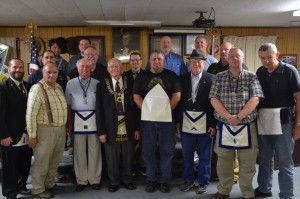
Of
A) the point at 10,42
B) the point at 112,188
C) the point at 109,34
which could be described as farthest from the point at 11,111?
the point at 10,42

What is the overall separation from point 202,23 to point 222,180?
332 centimetres

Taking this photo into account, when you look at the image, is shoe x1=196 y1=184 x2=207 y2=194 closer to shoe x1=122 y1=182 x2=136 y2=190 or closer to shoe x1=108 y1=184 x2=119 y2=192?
shoe x1=122 y1=182 x2=136 y2=190

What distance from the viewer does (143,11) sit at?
5012mm

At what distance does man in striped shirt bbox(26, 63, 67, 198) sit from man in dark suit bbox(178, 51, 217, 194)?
1.29 metres

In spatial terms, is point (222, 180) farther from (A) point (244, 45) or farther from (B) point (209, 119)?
(A) point (244, 45)

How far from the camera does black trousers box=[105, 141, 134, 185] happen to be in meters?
2.93

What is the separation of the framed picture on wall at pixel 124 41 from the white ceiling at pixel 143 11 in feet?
2.65

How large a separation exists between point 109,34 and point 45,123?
173 inches

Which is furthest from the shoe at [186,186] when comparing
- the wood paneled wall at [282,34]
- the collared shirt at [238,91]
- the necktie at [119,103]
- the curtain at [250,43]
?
the wood paneled wall at [282,34]

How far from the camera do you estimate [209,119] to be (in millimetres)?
2848

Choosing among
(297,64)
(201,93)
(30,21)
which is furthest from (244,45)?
(30,21)

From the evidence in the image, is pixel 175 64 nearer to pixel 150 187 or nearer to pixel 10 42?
pixel 150 187

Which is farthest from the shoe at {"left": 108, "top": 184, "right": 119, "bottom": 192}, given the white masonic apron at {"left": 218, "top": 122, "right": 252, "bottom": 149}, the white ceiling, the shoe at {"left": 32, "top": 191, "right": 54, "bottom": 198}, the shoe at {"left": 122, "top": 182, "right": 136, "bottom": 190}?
the white ceiling

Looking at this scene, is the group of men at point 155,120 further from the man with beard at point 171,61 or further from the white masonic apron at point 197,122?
the man with beard at point 171,61
